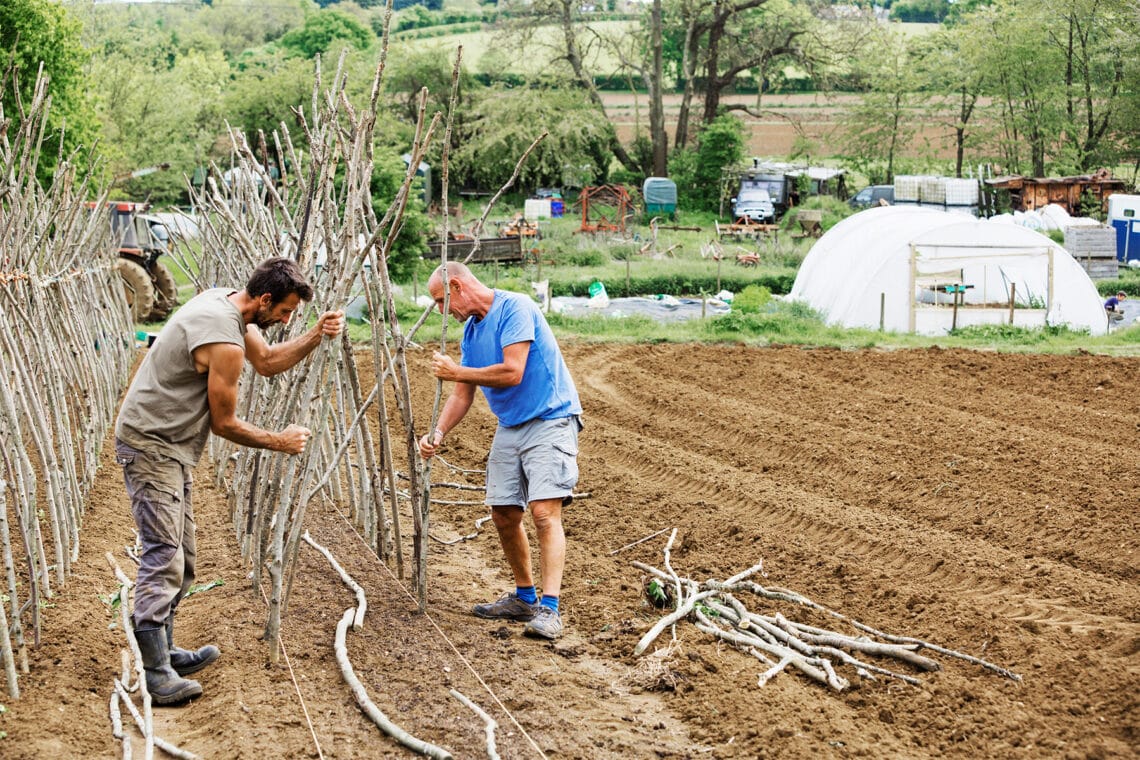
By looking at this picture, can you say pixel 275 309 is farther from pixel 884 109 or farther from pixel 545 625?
pixel 884 109

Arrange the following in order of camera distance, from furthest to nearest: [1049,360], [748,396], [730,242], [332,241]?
1. [730,242]
2. [1049,360]
3. [748,396]
4. [332,241]

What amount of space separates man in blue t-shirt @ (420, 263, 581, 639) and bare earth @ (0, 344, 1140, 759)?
28 cm

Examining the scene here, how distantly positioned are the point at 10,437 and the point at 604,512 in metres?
3.65

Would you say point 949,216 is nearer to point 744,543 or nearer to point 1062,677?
Result: point 744,543

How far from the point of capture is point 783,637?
204 inches

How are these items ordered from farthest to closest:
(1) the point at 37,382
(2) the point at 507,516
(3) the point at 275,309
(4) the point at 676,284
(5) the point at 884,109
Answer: (5) the point at 884,109 → (4) the point at 676,284 → (1) the point at 37,382 → (2) the point at 507,516 → (3) the point at 275,309

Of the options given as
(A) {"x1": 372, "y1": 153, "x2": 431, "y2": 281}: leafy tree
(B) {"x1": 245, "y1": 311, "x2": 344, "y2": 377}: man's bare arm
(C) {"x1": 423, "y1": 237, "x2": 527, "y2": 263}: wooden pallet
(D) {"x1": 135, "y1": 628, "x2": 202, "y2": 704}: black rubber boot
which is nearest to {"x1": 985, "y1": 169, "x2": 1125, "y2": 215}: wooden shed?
(C) {"x1": 423, "y1": 237, "x2": 527, "y2": 263}: wooden pallet

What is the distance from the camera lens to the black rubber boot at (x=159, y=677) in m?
4.55

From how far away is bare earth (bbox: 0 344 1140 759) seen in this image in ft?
14.1

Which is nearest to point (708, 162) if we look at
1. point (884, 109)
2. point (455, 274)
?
point (884, 109)

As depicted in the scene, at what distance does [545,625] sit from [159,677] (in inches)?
65.8

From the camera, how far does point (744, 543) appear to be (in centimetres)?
688

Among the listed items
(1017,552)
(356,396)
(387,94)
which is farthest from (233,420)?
(387,94)

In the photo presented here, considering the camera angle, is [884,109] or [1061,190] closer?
[1061,190]
